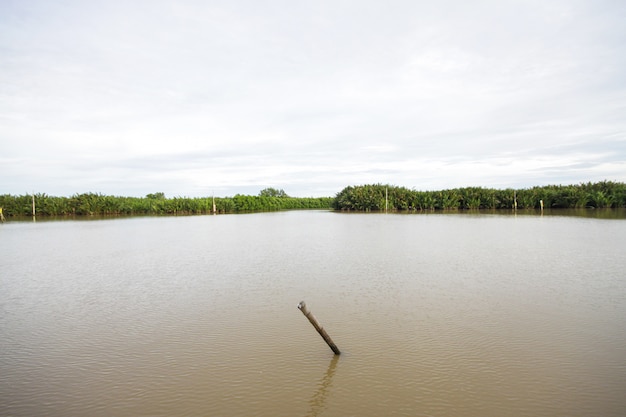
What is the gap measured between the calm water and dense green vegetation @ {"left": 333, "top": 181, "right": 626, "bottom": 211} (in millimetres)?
35840

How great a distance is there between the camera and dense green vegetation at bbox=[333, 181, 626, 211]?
40.6m

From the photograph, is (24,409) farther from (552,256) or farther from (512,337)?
(552,256)

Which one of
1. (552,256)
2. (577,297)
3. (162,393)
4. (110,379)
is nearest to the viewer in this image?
(162,393)

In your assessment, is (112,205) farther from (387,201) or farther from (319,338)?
(319,338)

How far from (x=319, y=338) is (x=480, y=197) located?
45.0 meters

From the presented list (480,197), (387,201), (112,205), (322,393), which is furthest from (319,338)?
(480,197)

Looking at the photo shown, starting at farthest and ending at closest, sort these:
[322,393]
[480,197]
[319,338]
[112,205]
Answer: [480,197]
[112,205]
[319,338]
[322,393]

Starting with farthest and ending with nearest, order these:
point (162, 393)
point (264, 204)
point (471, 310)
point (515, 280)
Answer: point (264, 204) < point (515, 280) < point (471, 310) < point (162, 393)

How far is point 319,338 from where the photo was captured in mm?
5289

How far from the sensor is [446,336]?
5262 millimetres

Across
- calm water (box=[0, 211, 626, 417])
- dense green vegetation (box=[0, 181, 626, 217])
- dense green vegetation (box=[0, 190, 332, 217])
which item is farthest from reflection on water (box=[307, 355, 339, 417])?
dense green vegetation (box=[0, 190, 332, 217])

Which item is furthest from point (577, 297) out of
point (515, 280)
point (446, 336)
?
point (446, 336)

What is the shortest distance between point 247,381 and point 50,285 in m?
6.80

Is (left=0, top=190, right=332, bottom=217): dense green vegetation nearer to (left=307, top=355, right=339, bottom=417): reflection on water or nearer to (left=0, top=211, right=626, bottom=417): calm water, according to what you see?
(left=0, top=211, right=626, bottom=417): calm water
